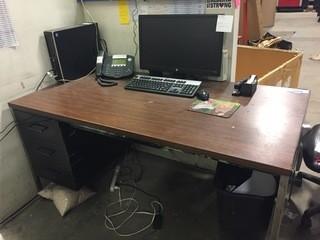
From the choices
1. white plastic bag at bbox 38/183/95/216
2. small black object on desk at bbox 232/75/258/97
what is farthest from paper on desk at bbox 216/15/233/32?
white plastic bag at bbox 38/183/95/216

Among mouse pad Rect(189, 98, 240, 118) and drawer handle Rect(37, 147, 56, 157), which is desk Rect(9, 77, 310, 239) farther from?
drawer handle Rect(37, 147, 56, 157)

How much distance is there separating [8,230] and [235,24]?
1.84 meters

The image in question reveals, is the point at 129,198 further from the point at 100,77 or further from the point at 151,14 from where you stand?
the point at 151,14

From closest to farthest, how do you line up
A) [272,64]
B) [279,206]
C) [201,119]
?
[279,206] < [201,119] < [272,64]

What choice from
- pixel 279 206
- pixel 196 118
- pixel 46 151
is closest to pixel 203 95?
pixel 196 118

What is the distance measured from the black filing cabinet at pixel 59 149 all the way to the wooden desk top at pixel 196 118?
0.13m

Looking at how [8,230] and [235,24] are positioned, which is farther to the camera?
[8,230]

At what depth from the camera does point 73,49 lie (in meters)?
1.83

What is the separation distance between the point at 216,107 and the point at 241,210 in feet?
1.65

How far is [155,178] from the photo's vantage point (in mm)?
2133

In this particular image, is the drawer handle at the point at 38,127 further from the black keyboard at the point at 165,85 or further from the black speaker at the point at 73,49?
the black keyboard at the point at 165,85

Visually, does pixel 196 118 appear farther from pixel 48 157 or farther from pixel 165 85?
pixel 48 157

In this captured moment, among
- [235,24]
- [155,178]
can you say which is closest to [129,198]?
[155,178]

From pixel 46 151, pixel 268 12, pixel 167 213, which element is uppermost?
pixel 268 12
